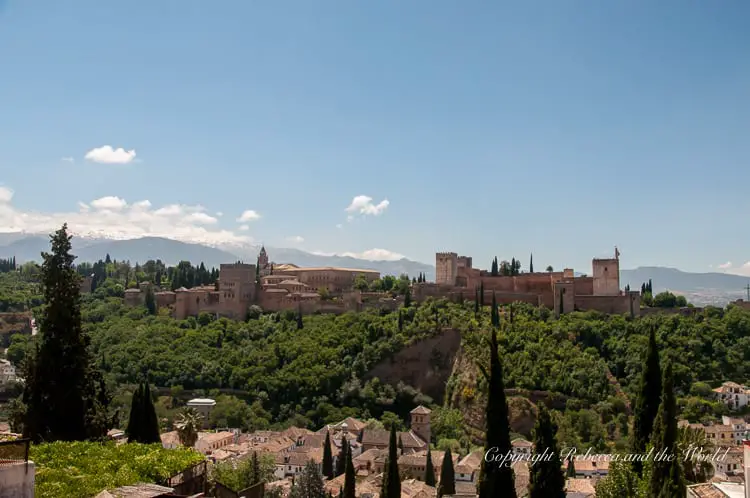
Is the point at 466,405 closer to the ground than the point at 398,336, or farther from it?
closer to the ground

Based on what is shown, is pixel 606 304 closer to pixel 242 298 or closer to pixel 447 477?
pixel 447 477

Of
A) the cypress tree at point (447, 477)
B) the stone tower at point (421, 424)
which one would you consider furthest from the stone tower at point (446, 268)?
the cypress tree at point (447, 477)

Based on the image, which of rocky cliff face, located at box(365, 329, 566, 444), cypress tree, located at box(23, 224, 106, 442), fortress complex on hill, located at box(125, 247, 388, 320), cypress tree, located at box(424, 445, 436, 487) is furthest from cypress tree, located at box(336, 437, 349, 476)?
fortress complex on hill, located at box(125, 247, 388, 320)

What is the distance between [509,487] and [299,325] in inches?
1865

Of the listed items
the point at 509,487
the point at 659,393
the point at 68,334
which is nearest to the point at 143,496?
the point at 68,334

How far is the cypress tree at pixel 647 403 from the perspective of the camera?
18.4 meters

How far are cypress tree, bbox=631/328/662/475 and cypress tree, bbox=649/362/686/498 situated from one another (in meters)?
1.59

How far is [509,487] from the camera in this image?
16.0m

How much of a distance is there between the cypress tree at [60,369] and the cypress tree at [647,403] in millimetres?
12348

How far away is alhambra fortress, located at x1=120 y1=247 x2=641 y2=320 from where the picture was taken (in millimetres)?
59000

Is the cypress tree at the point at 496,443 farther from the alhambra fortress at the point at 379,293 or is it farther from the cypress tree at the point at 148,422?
the alhambra fortress at the point at 379,293

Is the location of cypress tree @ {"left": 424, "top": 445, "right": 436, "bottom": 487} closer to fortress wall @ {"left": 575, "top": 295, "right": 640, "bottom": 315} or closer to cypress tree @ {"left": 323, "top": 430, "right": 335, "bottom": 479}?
cypress tree @ {"left": 323, "top": 430, "right": 335, "bottom": 479}

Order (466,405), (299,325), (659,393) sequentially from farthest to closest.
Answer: (299,325), (466,405), (659,393)

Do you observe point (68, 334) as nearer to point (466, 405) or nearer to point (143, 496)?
point (143, 496)
